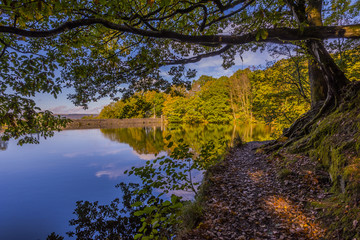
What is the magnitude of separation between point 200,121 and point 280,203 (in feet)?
121

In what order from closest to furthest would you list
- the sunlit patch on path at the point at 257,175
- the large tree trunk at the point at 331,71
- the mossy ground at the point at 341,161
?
1. the mossy ground at the point at 341,161
2. the sunlit patch on path at the point at 257,175
3. the large tree trunk at the point at 331,71

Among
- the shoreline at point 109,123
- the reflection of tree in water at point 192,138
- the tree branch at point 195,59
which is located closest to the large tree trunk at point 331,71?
the tree branch at point 195,59

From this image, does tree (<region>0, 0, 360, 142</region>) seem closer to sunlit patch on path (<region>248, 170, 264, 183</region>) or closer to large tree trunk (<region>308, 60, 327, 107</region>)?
large tree trunk (<region>308, 60, 327, 107</region>)

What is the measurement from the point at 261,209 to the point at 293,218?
532mm

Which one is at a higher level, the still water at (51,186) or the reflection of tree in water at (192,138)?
the reflection of tree in water at (192,138)

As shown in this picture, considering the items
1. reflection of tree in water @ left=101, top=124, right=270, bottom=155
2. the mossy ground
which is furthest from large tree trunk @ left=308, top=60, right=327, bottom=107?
reflection of tree in water @ left=101, top=124, right=270, bottom=155

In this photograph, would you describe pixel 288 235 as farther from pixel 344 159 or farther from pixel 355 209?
pixel 344 159

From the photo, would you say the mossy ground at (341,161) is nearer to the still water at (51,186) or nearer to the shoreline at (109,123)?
the still water at (51,186)

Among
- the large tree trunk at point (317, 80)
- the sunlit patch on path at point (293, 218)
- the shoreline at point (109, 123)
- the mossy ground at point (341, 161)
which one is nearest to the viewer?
the mossy ground at point (341, 161)

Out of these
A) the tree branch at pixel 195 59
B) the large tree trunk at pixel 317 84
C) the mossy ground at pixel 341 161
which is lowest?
the mossy ground at pixel 341 161

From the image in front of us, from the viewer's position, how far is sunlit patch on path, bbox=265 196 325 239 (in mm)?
2338

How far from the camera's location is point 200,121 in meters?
40.0

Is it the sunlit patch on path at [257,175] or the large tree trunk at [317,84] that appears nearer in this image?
the sunlit patch on path at [257,175]

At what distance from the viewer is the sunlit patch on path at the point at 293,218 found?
92.0 inches
